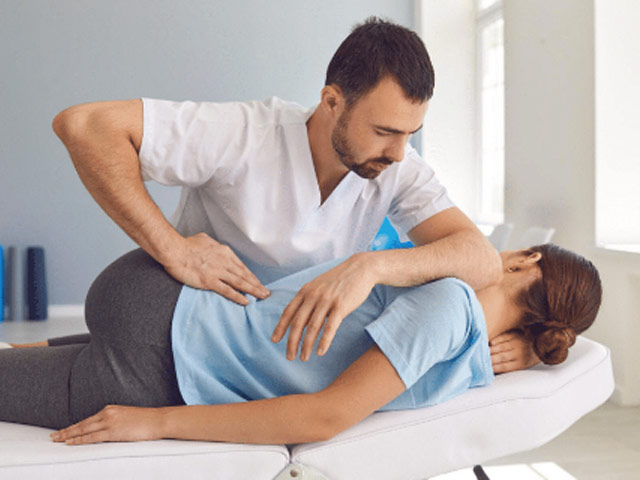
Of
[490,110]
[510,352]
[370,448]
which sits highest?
[490,110]

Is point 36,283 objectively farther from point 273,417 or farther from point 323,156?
point 273,417

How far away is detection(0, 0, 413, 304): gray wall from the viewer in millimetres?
5621

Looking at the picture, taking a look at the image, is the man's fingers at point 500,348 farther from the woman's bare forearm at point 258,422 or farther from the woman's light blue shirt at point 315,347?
the woman's bare forearm at point 258,422

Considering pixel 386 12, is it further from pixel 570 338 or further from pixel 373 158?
pixel 570 338

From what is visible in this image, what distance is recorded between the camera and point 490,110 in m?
5.79

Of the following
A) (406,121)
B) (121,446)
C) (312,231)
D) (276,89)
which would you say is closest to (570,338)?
(406,121)

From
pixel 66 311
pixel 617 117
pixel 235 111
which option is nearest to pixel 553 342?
pixel 235 111

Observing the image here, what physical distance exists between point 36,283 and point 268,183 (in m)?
4.34

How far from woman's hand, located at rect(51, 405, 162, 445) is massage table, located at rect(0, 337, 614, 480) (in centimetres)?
2

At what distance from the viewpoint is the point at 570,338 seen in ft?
4.57

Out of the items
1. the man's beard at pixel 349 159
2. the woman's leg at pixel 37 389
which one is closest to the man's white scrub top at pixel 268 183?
the man's beard at pixel 349 159

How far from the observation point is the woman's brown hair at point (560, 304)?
1.40 meters

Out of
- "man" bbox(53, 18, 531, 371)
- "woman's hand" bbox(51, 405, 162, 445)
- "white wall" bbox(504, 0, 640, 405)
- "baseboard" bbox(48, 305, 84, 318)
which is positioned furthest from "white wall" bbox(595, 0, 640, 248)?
"baseboard" bbox(48, 305, 84, 318)

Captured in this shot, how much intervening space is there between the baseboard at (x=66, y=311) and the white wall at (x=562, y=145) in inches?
138
